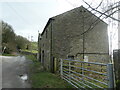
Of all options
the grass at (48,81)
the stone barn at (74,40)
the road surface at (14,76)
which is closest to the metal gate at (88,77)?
the grass at (48,81)

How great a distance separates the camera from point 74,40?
10391 millimetres

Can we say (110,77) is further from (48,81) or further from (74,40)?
(74,40)

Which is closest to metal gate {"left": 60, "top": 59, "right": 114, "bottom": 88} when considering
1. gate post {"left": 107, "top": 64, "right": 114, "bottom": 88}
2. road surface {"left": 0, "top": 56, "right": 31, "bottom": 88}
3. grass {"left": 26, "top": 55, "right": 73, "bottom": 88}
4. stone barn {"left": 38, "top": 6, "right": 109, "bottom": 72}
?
gate post {"left": 107, "top": 64, "right": 114, "bottom": 88}

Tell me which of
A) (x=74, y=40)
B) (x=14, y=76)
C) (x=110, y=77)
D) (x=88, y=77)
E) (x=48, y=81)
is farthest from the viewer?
(x=74, y=40)

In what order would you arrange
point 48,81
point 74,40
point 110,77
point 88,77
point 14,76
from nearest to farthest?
Result: point 110,77
point 88,77
point 48,81
point 14,76
point 74,40

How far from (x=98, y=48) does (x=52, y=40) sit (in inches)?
199

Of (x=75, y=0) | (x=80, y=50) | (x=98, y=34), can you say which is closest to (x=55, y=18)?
(x=80, y=50)

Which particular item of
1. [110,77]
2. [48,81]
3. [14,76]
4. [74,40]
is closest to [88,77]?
[110,77]

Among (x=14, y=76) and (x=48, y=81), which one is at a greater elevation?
(x=48, y=81)

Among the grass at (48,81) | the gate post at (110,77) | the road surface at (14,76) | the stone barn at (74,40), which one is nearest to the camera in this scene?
the gate post at (110,77)

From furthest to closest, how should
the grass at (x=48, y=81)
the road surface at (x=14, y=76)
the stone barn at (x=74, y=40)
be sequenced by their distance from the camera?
the stone barn at (x=74, y=40)
the road surface at (x=14, y=76)
the grass at (x=48, y=81)

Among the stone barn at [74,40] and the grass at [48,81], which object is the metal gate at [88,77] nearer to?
the grass at [48,81]

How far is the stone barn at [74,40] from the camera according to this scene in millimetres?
9772

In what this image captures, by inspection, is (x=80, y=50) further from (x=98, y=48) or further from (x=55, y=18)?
(x=55, y=18)
